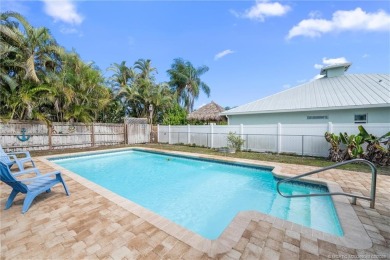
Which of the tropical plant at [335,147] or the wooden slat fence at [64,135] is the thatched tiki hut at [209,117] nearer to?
the wooden slat fence at [64,135]

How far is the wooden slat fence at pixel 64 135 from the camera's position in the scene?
34.2ft

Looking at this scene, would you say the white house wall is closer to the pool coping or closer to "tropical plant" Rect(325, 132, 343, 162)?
"tropical plant" Rect(325, 132, 343, 162)

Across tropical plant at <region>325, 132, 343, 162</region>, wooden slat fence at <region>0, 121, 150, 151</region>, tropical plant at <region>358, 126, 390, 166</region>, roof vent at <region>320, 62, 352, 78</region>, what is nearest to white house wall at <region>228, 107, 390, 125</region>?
Result: tropical plant at <region>358, 126, 390, 166</region>

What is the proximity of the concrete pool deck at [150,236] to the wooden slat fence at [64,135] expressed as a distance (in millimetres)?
9177

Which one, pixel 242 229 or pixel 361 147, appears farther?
pixel 361 147

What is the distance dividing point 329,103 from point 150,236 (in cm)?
1253

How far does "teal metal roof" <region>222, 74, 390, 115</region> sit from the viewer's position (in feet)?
34.3

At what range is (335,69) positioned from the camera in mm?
15000

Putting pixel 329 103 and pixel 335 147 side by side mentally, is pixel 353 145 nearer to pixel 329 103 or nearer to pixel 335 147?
pixel 335 147

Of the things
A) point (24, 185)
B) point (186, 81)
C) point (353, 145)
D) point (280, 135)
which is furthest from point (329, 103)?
point (186, 81)

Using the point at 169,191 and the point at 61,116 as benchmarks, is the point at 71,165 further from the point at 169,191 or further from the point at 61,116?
the point at 169,191

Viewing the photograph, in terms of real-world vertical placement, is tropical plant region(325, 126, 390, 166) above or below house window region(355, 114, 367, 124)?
below

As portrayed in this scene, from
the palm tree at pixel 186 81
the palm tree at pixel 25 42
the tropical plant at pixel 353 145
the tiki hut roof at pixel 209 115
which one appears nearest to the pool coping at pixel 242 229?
the tropical plant at pixel 353 145

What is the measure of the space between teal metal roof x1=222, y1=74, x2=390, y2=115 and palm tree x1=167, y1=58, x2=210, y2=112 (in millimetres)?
13652
